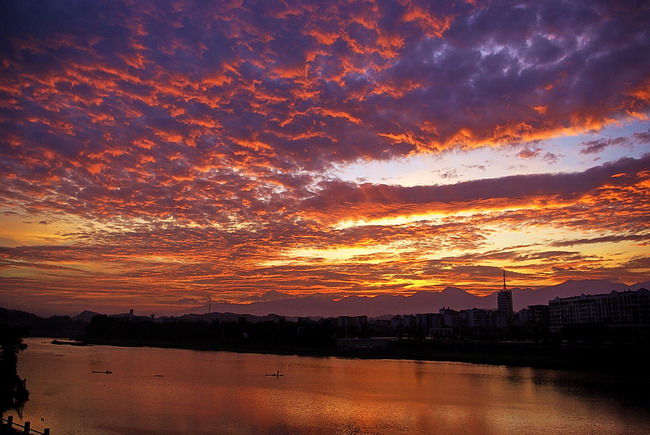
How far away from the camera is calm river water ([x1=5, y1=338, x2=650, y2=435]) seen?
28172 mm

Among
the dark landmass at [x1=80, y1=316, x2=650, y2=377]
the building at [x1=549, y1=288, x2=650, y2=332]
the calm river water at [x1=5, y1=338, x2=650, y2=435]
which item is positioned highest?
the building at [x1=549, y1=288, x2=650, y2=332]

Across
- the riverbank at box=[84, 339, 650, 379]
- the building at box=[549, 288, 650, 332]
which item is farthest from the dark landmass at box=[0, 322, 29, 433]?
the building at box=[549, 288, 650, 332]

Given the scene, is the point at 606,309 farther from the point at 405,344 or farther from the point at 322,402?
the point at 322,402

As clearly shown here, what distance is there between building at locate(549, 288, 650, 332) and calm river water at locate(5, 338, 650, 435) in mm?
74522

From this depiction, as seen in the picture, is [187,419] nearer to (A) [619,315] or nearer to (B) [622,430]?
(B) [622,430]

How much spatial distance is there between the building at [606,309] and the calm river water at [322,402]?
244 feet

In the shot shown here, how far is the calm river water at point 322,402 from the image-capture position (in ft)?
92.4

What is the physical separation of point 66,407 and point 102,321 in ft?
374

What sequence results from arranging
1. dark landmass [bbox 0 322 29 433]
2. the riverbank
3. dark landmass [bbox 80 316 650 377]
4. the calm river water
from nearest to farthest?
1. dark landmass [bbox 0 322 29 433]
2. the calm river water
3. the riverbank
4. dark landmass [bbox 80 316 650 377]

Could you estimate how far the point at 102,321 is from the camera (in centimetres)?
13550

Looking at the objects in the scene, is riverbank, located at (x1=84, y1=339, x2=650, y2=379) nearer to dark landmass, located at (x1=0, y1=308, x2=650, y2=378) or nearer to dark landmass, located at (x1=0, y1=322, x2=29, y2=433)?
dark landmass, located at (x1=0, y1=308, x2=650, y2=378)

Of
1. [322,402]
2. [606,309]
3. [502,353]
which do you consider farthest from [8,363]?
[606,309]

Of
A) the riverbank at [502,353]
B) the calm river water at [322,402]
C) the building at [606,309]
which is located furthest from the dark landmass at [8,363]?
the building at [606,309]

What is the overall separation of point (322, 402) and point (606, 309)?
11563 centimetres
